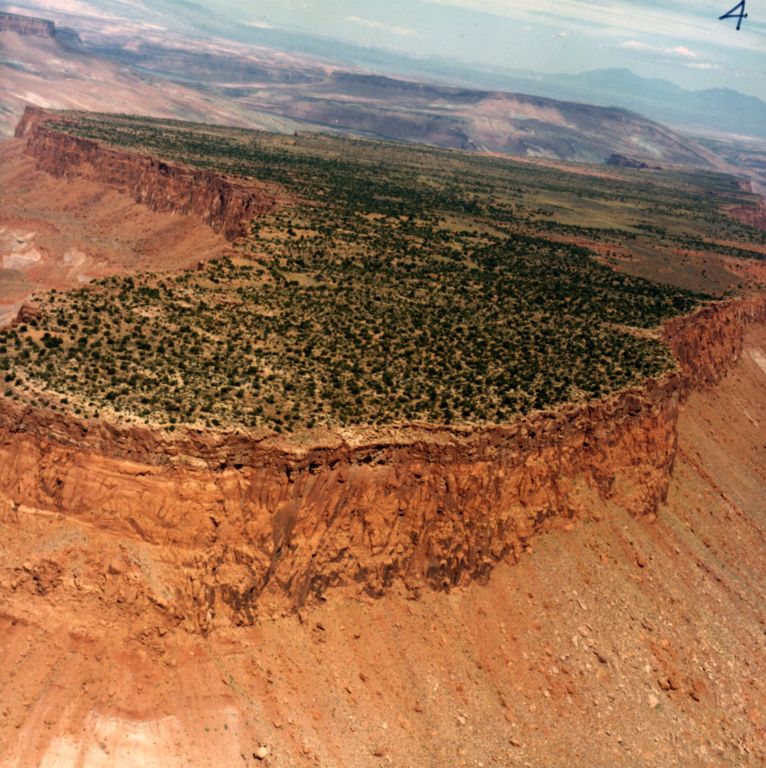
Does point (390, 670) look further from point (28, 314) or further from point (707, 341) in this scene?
point (707, 341)

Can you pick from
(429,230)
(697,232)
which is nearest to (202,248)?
(429,230)

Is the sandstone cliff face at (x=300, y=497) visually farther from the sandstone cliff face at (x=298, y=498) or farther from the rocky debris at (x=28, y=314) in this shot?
the rocky debris at (x=28, y=314)

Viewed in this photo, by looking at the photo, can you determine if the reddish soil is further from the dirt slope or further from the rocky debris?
the dirt slope

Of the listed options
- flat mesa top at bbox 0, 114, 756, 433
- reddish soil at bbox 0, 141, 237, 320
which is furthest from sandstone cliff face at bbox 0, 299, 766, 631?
reddish soil at bbox 0, 141, 237, 320

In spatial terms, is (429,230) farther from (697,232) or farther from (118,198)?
(697,232)

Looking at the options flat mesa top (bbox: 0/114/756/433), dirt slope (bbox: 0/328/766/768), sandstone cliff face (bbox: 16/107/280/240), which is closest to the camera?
dirt slope (bbox: 0/328/766/768)

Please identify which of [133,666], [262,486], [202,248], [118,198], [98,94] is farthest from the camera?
[98,94]
